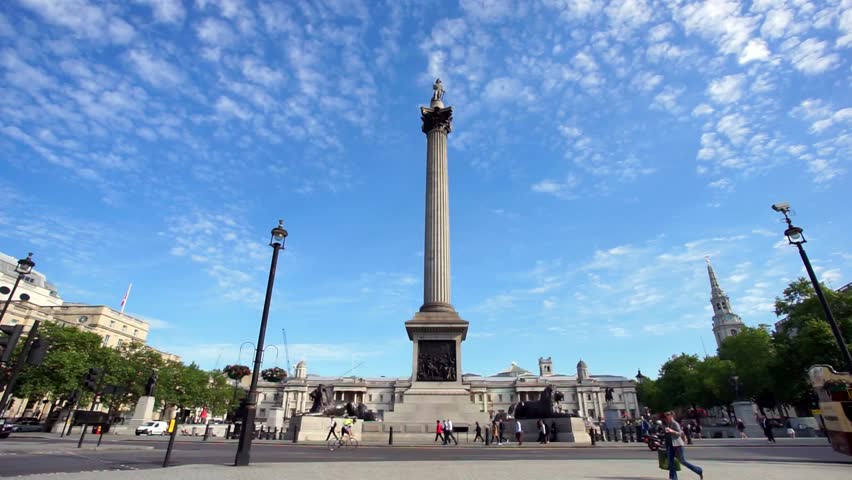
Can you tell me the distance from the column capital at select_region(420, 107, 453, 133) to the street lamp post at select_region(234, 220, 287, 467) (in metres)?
25.7

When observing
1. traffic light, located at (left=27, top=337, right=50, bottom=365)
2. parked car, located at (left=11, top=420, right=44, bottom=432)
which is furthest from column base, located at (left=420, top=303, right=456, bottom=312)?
parked car, located at (left=11, top=420, right=44, bottom=432)

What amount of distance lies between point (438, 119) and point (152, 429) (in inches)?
1559

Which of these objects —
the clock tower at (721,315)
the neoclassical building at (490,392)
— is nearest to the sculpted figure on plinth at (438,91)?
the neoclassical building at (490,392)

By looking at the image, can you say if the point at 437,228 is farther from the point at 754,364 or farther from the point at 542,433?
the point at 754,364

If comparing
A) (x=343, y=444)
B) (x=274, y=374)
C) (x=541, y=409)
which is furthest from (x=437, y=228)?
(x=274, y=374)

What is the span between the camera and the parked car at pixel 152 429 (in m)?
43.4

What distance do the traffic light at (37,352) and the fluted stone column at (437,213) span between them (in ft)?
70.3

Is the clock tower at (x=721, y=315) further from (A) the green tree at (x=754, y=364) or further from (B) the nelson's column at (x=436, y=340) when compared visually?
(B) the nelson's column at (x=436, y=340)

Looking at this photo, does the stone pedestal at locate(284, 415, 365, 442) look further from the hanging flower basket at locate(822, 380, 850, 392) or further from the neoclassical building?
the neoclassical building

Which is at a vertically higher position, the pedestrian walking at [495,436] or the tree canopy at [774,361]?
the tree canopy at [774,361]

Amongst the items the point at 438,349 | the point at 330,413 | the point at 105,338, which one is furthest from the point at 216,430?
the point at 105,338

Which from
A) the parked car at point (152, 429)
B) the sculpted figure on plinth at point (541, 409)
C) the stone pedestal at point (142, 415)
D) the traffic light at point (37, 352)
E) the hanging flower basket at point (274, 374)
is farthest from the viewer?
the hanging flower basket at point (274, 374)

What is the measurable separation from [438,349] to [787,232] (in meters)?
19.3

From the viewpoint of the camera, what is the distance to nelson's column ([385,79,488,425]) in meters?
28.0
